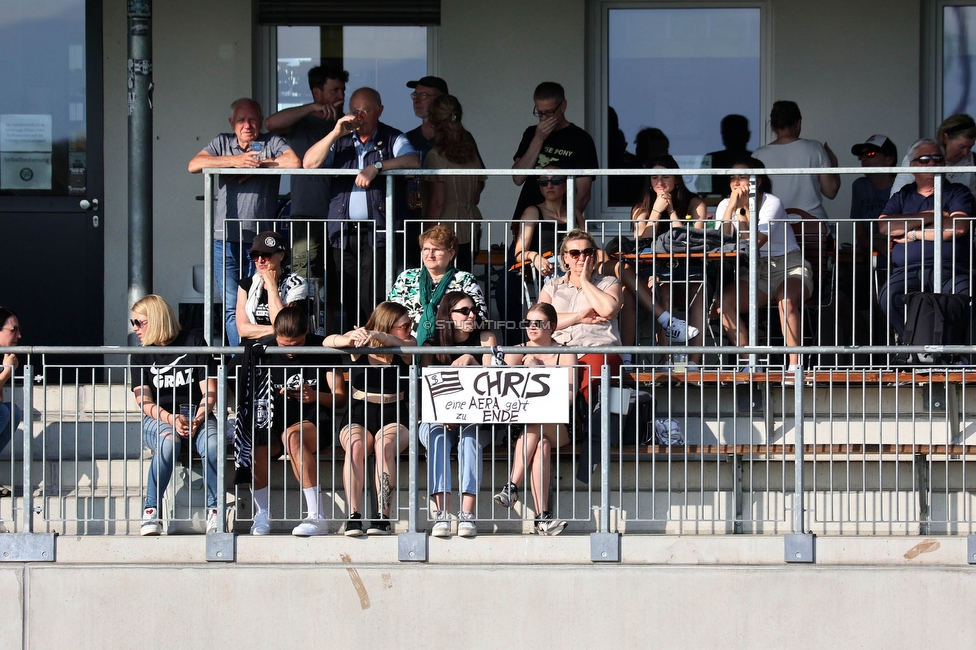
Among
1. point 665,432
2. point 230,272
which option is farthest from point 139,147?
point 665,432

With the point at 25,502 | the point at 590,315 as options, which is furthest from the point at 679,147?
the point at 25,502

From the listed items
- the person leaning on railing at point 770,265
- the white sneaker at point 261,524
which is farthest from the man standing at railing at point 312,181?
the person leaning on railing at point 770,265

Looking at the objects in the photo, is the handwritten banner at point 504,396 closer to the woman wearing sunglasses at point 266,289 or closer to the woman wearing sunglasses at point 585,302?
the woman wearing sunglasses at point 585,302

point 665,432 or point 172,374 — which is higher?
point 172,374

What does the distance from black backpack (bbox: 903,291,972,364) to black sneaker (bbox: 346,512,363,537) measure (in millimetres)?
3456

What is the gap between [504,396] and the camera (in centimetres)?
A: 689

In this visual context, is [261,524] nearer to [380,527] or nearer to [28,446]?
[380,527]

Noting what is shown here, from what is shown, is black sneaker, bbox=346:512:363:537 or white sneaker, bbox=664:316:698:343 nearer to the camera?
black sneaker, bbox=346:512:363:537

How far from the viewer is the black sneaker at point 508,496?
23.3 feet

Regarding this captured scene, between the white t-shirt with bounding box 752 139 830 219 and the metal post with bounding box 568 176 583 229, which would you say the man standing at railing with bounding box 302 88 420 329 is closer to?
the metal post with bounding box 568 176 583 229

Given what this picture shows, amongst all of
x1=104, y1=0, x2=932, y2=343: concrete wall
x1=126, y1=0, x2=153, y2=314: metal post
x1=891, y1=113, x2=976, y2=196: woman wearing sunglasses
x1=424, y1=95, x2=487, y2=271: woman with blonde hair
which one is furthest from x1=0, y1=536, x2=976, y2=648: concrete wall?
x1=104, y1=0, x2=932, y2=343: concrete wall

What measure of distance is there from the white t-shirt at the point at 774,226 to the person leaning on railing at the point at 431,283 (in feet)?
5.87

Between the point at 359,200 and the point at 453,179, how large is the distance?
30.5 inches

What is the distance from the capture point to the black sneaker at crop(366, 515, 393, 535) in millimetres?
7019
